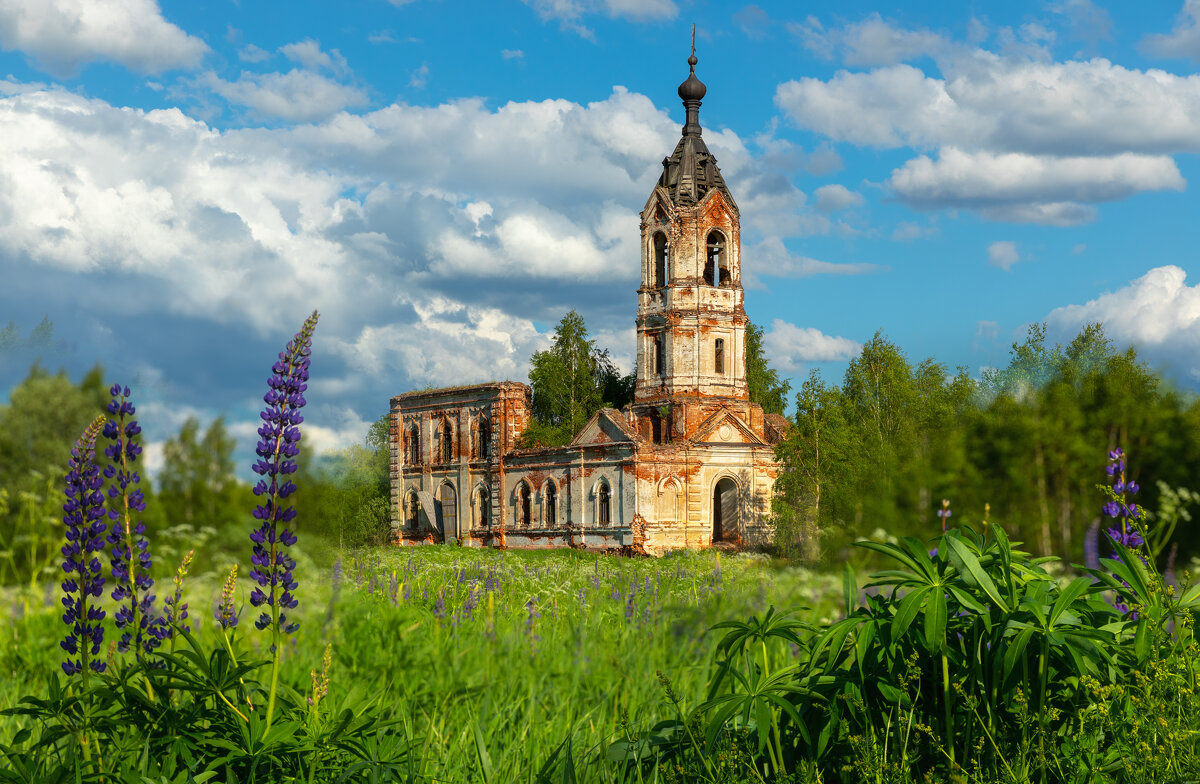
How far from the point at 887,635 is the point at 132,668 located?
2283mm

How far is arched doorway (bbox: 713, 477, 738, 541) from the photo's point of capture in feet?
97.0

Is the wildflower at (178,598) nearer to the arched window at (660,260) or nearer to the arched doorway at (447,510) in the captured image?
the arched window at (660,260)

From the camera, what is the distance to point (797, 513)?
15711mm

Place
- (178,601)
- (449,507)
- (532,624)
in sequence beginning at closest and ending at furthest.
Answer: (178,601)
(532,624)
(449,507)

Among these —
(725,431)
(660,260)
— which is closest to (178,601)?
(725,431)

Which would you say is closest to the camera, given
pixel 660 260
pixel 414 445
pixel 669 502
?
pixel 669 502

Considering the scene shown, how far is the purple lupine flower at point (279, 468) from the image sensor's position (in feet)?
8.32

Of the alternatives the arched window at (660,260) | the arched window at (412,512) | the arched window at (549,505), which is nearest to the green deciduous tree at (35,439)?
the arched window at (549,505)

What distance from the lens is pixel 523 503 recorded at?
3234 cm

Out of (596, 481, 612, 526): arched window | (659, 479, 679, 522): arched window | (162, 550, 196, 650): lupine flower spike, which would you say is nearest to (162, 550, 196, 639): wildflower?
(162, 550, 196, 650): lupine flower spike

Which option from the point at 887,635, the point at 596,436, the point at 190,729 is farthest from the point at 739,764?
the point at 596,436

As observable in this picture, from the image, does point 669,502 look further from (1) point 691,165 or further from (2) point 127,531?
(2) point 127,531

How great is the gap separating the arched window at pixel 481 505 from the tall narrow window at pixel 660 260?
31.9 ft

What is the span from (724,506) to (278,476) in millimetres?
27845
